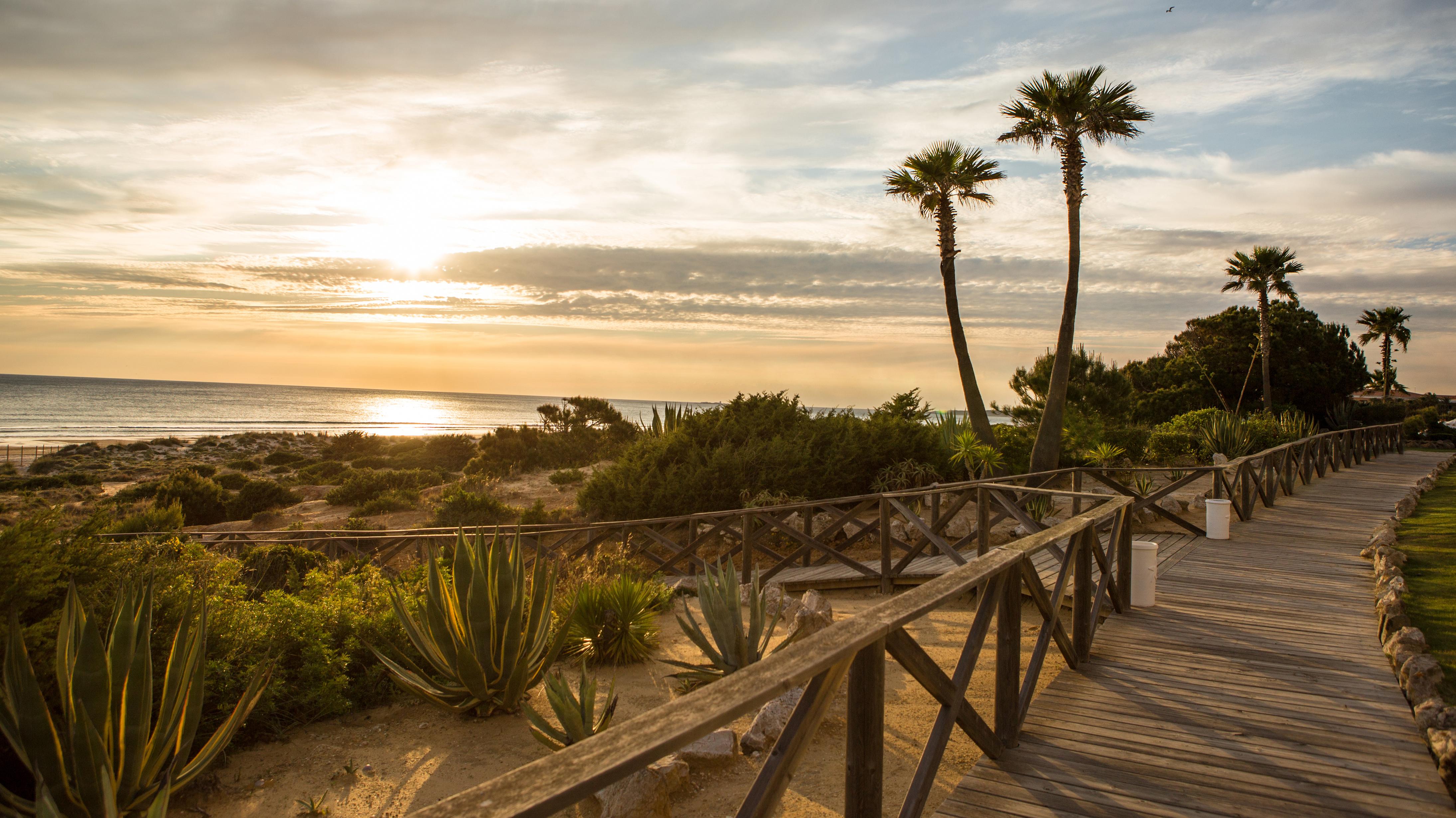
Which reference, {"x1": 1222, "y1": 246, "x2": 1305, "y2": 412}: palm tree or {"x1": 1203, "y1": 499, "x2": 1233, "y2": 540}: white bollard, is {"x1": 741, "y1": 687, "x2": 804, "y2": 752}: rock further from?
{"x1": 1222, "y1": 246, "x2": 1305, "y2": 412}: palm tree

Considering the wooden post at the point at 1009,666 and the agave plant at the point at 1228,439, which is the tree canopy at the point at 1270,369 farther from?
the wooden post at the point at 1009,666

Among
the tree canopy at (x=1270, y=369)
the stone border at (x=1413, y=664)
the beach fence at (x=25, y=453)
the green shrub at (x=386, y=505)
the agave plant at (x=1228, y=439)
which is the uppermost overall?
the tree canopy at (x=1270, y=369)

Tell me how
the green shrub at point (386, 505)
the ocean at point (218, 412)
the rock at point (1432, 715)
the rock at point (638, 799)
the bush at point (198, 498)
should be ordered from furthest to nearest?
1. the ocean at point (218, 412)
2. the bush at point (198, 498)
3. the green shrub at point (386, 505)
4. the rock at point (638, 799)
5. the rock at point (1432, 715)

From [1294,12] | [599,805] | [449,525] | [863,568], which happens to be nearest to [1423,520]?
[1294,12]

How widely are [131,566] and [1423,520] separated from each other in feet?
48.2

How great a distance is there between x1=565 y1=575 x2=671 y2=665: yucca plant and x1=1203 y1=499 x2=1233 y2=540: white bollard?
23.3 ft

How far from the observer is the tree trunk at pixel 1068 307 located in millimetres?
18172

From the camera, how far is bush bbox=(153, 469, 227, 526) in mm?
20609

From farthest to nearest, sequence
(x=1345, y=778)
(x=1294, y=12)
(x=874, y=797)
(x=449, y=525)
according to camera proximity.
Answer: (x=449, y=525)
(x=1294, y=12)
(x=1345, y=778)
(x=874, y=797)

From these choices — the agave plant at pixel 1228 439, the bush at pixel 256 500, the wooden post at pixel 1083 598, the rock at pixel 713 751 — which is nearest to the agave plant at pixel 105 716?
the rock at pixel 713 751

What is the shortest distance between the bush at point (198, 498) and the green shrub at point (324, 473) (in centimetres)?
599

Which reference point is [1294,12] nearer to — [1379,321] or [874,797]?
[874,797]

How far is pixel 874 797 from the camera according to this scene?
7.57 feet

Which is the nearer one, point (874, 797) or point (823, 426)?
point (874, 797)
